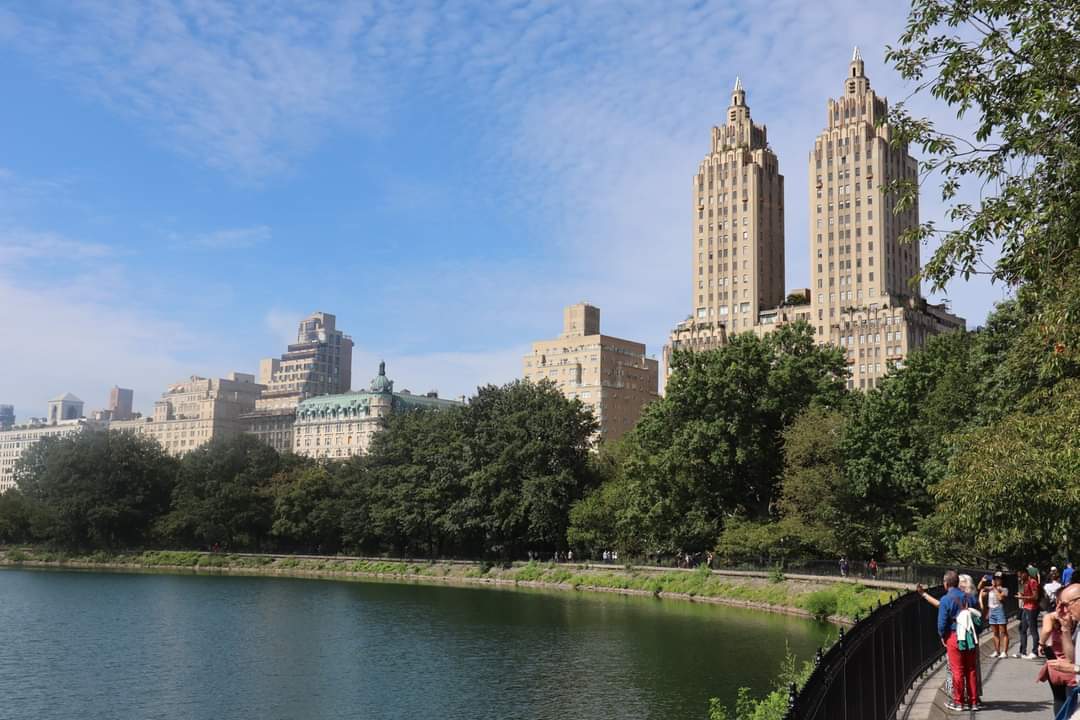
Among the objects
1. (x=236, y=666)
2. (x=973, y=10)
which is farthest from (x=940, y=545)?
(x=973, y=10)

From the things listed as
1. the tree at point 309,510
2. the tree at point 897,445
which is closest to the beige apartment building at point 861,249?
the tree at point 309,510

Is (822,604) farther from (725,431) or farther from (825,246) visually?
(825,246)

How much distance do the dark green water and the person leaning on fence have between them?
17483mm

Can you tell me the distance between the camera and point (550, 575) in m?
79.6

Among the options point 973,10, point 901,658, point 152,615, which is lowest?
point 152,615

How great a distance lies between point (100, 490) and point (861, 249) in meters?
108

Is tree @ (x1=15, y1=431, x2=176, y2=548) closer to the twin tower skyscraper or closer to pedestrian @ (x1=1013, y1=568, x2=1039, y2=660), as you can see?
the twin tower skyscraper

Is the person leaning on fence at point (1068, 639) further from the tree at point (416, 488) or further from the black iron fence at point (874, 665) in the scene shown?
the tree at point (416, 488)

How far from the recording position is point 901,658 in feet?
58.5

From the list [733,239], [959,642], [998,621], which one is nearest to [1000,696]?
[959,642]

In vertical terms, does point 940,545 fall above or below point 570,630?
above

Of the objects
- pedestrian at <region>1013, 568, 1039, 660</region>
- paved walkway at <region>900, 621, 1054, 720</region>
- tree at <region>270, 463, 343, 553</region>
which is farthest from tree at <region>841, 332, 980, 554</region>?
tree at <region>270, 463, 343, 553</region>

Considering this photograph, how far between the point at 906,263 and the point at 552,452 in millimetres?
90502

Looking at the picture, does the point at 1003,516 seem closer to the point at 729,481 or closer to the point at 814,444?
the point at 814,444
